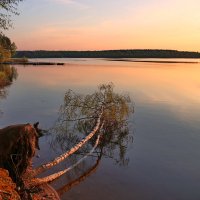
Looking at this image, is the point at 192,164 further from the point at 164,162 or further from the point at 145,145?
the point at 145,145

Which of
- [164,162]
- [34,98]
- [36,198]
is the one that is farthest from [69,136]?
[34,98]

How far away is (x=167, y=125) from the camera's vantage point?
3253 cm

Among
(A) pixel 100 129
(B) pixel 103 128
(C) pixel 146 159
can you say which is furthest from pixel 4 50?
(C) pixel 146 159

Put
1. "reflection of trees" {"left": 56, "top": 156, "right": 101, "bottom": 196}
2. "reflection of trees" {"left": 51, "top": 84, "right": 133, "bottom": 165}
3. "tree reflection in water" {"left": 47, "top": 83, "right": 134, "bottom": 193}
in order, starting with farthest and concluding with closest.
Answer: "reflection of trees" {"left": 51, "top": 84, "right": 133, "bottom": 165} < "tree reflection in water" {"left": 47, "top": 83, "right": 134, "bottom": 193} < "reflection of trees" {"left": 56, "top": 156, "right": 101, "bottom": 196}

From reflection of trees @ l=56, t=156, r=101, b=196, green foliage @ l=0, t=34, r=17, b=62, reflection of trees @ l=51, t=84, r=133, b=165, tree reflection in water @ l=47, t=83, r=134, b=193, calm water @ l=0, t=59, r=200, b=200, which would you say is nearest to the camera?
reflection of trees @ l=56, t=156, r=101, b=196

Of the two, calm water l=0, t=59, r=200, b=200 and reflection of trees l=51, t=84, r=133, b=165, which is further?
reflection of trees l=51, t=84, r=133, b=165

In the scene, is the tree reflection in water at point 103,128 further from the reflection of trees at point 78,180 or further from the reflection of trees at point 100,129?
the reflection of trees at point 78,180

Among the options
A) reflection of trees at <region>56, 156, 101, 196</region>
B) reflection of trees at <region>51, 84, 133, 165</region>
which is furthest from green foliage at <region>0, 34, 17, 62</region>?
reflection of trees at <region>56, 156, 101, 196</region>

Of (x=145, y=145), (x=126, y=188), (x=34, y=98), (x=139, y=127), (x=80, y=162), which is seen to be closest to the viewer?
(x=126, y=188)

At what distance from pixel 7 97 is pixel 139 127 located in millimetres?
26235

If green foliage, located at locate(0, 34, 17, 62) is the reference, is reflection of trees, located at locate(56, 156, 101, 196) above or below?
below

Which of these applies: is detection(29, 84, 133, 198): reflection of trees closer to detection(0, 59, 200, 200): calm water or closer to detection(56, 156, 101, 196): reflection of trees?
detection(0, 59, 200, 200): calm water

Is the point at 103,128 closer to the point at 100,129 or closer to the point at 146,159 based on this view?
the point at 100,129

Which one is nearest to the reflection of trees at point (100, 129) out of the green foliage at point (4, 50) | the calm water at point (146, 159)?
the calm water at point (146, 159)
